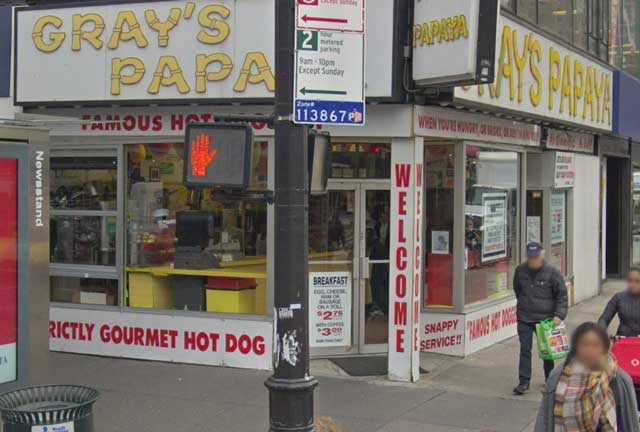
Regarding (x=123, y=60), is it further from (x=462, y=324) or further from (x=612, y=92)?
(x=612, y=92)

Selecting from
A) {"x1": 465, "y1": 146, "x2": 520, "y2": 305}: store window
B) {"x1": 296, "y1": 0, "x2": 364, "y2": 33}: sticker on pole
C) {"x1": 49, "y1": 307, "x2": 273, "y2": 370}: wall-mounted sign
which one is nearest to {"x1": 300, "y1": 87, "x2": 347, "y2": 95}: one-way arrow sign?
{"x1": 296, "y1": 0, "x2": 364, "y2": 33}: sticker on pole

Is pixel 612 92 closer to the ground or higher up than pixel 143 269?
higher up

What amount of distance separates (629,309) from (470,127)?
4.24m

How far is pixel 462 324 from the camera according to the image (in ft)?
36.7

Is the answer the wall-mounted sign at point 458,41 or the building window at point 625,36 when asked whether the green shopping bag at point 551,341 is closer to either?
the wall-mounted sign at point 458,41

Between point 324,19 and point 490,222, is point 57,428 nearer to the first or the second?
point 324,19

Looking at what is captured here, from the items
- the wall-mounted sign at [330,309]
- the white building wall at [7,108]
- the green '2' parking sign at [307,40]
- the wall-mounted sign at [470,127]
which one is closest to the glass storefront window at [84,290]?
the white building wall at [7,108]

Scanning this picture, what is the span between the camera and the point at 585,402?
15.7 ft

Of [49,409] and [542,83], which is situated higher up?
[542,83]

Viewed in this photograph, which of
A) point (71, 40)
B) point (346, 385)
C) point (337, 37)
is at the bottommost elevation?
point (346, 385)

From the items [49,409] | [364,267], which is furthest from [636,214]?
[49,409]

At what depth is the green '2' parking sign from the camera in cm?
567

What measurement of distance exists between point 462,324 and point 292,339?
6.02 m

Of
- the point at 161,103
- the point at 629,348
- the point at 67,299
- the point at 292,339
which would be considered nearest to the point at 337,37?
the point at 292,339
